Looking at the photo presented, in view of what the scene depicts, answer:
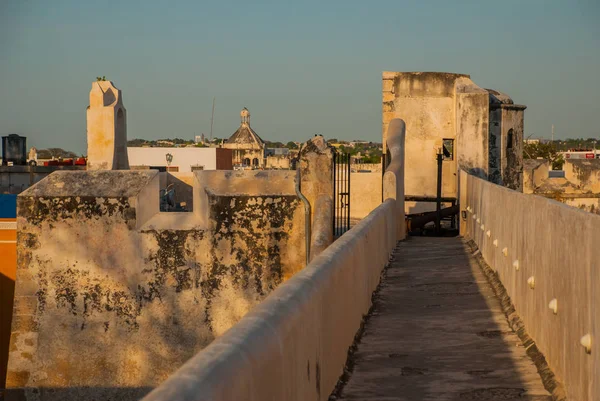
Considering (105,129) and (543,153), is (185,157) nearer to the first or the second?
(543,153)

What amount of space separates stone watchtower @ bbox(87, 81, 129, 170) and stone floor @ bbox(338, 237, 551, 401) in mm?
6802

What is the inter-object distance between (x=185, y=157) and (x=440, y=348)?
71.8 meters

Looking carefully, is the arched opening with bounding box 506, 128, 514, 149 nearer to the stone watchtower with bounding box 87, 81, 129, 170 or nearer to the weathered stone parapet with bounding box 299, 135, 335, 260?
the stone watchtower with bounding box 87, 81, 129, 170

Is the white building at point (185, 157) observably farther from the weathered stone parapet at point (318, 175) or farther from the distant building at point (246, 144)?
the weathered stone parapet at point (318, 175)

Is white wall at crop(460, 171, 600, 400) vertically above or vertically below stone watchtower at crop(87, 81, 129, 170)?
below

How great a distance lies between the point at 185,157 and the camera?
78812mm

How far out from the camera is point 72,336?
38.7 ft

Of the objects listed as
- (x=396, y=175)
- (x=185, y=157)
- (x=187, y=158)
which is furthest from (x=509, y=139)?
(x=185, y=157)

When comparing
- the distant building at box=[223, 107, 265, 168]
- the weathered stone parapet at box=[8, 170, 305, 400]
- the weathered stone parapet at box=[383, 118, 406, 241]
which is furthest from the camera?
the distant building at box=[223, 107, 265, 168]

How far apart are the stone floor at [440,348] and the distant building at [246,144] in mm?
128133

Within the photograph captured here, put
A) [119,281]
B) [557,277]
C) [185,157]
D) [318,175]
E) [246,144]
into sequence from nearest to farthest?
[557,277] → [119,281] → [318,175] → [185,157] → [246,144]

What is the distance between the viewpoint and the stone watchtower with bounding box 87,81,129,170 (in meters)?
17.1

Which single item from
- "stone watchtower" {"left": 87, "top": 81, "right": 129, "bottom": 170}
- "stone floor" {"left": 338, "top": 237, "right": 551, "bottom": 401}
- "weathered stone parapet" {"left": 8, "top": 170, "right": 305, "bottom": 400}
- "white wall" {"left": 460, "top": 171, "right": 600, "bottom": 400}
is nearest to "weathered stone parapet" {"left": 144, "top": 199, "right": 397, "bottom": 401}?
"stone floor" {"left": 338, "top": 237, "right": 551, "bottom": 401}

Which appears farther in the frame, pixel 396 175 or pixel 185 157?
pixel 185 157
